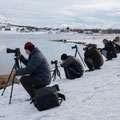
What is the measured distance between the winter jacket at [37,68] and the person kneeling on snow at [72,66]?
2588 millimetres

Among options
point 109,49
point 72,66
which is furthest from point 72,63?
point 109,49

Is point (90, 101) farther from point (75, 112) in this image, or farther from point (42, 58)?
point (42, 58)

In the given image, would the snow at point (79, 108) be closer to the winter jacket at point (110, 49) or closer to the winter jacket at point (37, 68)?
the winter jacket at point (37, 68)

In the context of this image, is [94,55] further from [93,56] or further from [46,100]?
[46,100]

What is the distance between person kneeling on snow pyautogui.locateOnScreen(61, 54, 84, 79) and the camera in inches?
309

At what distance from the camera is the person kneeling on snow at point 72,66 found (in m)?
7.84

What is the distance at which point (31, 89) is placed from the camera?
535 centimetres

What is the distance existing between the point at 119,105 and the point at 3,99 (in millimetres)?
3938

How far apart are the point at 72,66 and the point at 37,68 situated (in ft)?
9.91

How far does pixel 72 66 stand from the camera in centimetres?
800

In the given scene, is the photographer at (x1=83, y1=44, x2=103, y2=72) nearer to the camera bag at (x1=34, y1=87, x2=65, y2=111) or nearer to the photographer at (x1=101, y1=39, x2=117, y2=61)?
the photographer at (x1=101, y1=39, x2=117, y2=61)

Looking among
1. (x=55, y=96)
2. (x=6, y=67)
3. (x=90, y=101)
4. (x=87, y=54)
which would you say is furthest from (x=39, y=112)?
(x=6, y=67)

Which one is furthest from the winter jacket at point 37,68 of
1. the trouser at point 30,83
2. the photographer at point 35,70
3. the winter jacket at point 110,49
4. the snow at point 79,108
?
the winter jacket at point 110,49

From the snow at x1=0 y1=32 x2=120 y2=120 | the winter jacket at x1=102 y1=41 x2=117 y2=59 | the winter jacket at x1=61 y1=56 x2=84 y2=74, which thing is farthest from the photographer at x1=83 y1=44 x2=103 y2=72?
the snow at x1=0 y1=32 x2=120 y2=120
